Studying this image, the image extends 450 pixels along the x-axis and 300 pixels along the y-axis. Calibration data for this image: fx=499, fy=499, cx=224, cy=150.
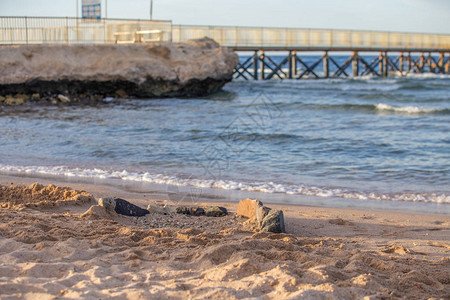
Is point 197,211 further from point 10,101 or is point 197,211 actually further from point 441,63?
point 441,63

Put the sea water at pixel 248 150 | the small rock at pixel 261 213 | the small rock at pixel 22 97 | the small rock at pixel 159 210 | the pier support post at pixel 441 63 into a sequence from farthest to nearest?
the pier support post at pixel 441 63 < the small rock at pixel 22 97 < the sea water at pixel 248 150 < the small rock at pixel 159 210 < the small rock at pixel 261 213

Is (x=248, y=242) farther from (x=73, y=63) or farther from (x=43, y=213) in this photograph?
(x=73, y=63)

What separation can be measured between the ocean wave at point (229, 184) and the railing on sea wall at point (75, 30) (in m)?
19.2

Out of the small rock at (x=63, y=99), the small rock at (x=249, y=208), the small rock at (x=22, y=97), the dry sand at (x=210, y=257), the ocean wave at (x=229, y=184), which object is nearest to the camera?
the dry sand at (x=210, y=257)

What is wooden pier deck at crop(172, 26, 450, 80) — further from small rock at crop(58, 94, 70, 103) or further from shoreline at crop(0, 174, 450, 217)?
shoreline at crop(0, 174, 450, 217)

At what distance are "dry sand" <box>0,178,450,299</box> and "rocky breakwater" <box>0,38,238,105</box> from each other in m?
18.7

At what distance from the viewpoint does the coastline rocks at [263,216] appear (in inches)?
197

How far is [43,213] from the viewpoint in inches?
214

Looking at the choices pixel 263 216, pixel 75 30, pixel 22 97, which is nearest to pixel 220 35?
pixel 75 30

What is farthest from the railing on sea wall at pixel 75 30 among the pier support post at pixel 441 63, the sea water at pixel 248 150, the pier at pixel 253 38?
the pier support post at pixel 441 63

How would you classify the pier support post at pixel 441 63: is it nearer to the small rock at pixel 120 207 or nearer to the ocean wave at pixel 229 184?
the ocean wave at pixel 229 184

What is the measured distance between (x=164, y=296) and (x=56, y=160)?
756 centimetres

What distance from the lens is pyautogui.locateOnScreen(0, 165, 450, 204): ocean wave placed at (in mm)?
7355

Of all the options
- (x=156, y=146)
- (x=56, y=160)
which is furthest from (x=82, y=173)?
(x=156, y=146)
